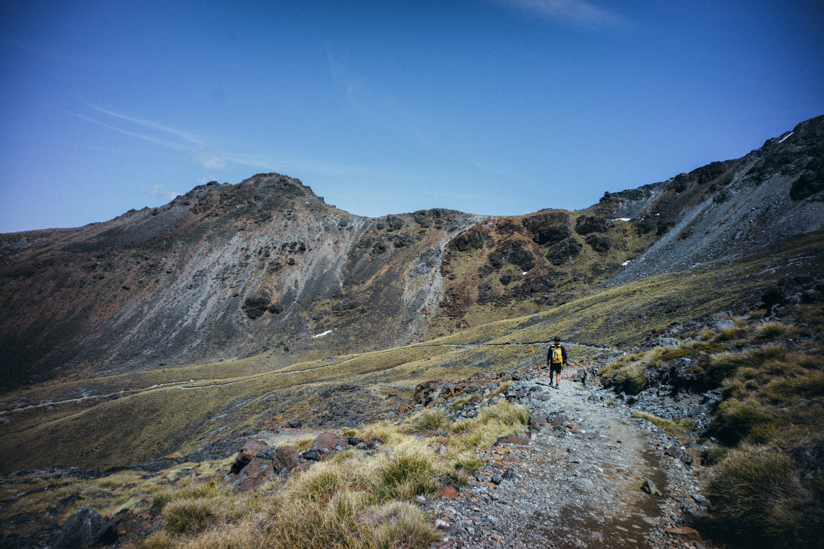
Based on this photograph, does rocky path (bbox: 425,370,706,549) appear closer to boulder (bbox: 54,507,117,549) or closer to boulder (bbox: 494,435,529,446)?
boulder (bbox: 494,435,529,446)

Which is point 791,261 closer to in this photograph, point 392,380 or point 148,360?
point 392,380

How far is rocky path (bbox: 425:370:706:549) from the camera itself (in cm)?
448

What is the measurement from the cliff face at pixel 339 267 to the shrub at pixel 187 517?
59.6m

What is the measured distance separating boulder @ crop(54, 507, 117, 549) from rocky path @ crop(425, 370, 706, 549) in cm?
828

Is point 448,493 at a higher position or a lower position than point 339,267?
lower

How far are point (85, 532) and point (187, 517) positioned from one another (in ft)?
8.64

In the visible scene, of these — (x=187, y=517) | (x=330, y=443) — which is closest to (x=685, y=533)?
(x=187, y=517)

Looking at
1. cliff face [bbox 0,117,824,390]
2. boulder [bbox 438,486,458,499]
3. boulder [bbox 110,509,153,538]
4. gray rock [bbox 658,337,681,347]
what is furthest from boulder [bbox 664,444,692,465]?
cliff face [bbox 0,117,824,390]

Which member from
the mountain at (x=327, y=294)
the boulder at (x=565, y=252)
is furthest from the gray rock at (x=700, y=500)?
the boulder at (x=565, y=252)

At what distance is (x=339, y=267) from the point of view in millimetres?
88438

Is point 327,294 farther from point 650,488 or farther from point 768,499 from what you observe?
point 768,499

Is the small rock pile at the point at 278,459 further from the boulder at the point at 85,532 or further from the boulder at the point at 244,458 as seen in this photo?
the boulder at the point at 85,532

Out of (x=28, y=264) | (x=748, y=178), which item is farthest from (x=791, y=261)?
(x=28, y=264)

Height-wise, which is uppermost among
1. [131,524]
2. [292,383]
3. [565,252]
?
[565,252]
